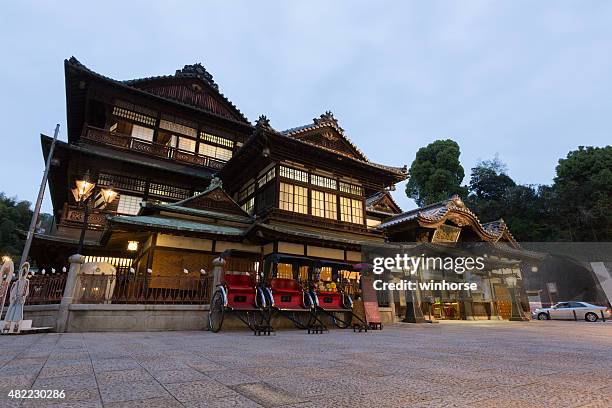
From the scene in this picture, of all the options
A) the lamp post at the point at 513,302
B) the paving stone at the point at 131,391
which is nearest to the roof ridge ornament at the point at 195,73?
the paving stone at the point at 131,391

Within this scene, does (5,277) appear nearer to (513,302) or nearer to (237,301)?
(237,301)

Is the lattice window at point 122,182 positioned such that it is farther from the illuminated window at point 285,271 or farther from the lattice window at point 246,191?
the illuminated window at point 285,271

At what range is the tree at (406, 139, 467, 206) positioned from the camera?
44.7m

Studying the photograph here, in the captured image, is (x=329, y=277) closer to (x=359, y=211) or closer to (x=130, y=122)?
(x=359, y=211)

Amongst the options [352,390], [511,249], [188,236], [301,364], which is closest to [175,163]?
[188,236]

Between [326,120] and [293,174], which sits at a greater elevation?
[326,120]

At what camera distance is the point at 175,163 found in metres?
19.0

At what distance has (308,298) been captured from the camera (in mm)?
9953

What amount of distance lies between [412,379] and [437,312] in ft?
58.6

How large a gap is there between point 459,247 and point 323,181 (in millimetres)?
10355

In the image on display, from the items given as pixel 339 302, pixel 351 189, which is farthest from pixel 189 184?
pixel 339 302

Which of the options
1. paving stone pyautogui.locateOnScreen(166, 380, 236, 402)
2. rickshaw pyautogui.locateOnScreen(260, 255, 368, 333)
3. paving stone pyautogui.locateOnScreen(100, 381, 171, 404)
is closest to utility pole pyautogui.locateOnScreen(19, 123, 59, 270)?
rickshaw pyautogui.locateOnScreen(260, 255, 368, 333)

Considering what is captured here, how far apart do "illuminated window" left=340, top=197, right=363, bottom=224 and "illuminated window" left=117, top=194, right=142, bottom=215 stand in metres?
11.2

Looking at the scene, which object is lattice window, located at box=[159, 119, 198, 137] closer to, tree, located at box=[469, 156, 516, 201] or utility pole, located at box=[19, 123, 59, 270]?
utility pole, located at box=[19, 123, 59, 270]
